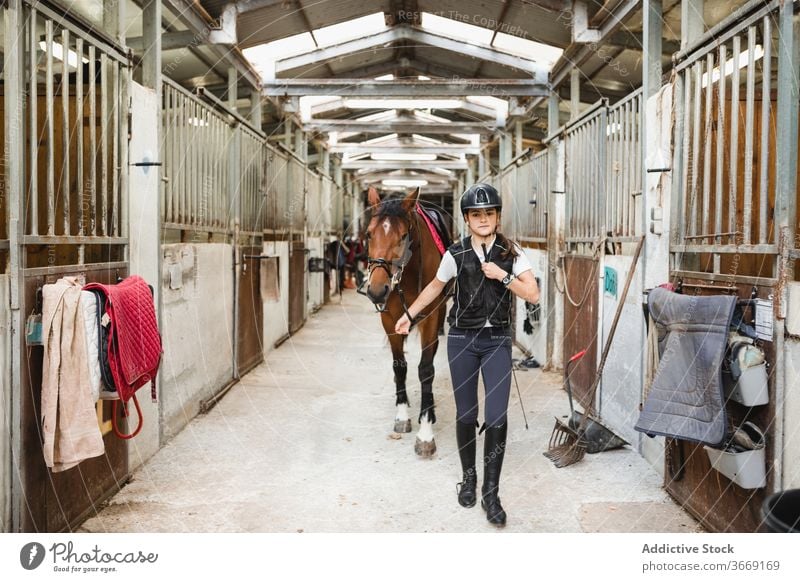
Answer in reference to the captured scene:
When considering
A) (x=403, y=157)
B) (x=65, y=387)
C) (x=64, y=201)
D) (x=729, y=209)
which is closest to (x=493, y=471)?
(x=729, y=209)

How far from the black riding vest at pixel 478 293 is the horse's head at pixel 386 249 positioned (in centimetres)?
62

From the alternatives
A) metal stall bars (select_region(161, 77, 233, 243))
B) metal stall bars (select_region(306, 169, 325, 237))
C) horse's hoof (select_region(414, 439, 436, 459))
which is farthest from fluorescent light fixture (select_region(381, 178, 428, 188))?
horse's hoof (select_region(414, 439, 436, 459))

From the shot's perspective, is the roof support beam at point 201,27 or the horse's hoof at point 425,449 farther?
the roof support beam at point 201,27

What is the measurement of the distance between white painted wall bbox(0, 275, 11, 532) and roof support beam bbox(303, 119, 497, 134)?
6.85 m

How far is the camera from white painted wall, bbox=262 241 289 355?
6.72 meters

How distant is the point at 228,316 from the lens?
5.21m

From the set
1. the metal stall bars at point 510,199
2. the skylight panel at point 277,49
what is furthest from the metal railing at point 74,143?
the metal stall bars at point 510,199

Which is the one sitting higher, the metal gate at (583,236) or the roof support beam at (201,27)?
the roof support beam at (201,27)

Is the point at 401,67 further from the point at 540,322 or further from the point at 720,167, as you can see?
the point at 720,167

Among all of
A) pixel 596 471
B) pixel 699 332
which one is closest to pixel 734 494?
pixel 699 332

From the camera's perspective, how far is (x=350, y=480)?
321cm

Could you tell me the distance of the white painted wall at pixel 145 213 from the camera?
10.6 feet

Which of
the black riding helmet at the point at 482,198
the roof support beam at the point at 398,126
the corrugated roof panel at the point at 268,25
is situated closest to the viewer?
the black riding helmet at the point at 482,198

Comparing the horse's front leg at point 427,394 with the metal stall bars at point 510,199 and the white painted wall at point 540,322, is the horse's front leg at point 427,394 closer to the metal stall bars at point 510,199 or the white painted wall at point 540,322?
the white painted wall at point 540,322
